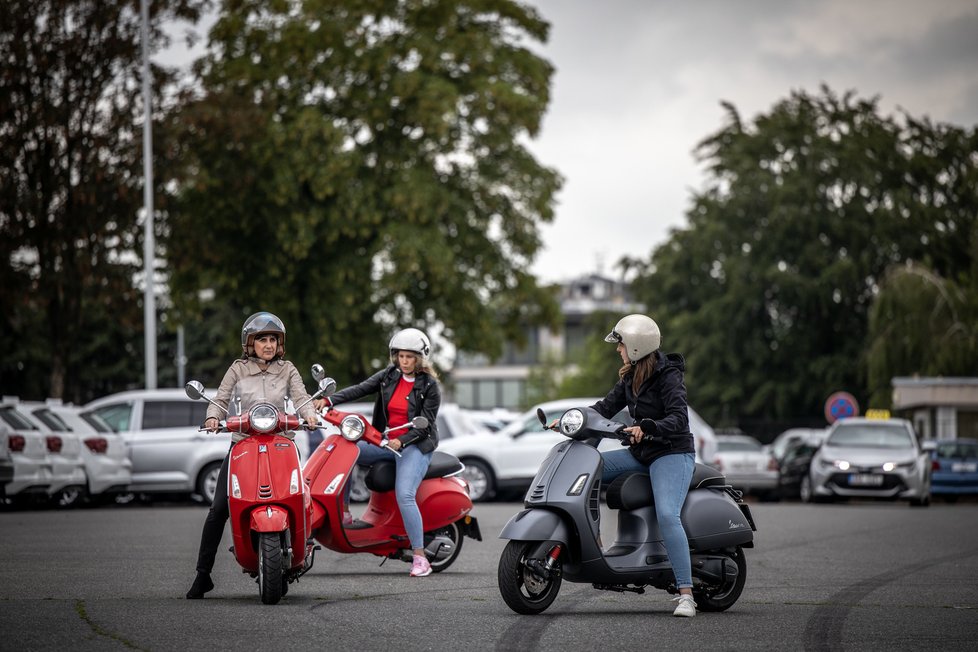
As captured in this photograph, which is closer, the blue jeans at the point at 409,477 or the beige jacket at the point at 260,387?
the beige jacket at the point at 260,387

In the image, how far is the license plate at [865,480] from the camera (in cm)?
2855

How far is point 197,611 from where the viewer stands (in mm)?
9234

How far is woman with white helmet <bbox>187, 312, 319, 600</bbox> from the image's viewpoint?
32.4 ft

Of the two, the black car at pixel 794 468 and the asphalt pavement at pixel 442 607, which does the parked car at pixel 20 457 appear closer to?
the asphalt pavement at pixel 442 607

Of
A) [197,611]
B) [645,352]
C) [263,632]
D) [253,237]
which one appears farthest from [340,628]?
[253,237]

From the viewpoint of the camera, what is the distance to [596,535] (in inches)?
356

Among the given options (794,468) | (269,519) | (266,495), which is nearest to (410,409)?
(266,495)

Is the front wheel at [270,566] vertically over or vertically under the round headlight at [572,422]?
under

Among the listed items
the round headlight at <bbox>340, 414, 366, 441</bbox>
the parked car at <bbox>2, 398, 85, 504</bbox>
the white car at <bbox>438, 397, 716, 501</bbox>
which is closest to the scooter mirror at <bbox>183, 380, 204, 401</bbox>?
the round headlight at <bbox>340, 414, 366, 441</bbox>

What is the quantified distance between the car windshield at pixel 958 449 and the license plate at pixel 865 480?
587cm

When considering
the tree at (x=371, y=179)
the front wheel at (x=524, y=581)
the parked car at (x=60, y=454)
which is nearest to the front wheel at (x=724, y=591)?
the front wheel at (x=524, y=581)

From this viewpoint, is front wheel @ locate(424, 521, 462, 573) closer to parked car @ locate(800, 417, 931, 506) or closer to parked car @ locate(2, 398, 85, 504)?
parked car @ locate(2, 398, 85, 504)

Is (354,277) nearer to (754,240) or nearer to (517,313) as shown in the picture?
(517,313)

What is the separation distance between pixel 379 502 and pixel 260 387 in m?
2.29
